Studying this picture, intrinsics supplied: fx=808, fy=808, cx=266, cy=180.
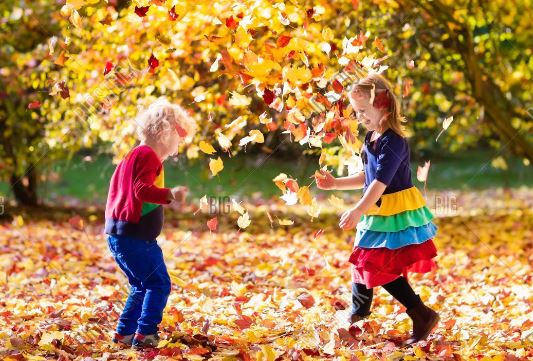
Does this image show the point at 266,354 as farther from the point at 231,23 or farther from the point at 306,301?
the point at 231,23

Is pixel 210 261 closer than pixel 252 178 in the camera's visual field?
Yes

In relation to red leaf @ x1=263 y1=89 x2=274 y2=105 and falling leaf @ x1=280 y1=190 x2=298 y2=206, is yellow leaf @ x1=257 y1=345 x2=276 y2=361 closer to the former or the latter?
falling leaf @ x1=280 y1=190 x2=298 y2=206

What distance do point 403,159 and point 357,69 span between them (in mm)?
826

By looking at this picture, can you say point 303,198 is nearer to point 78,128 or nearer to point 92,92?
point 92,92

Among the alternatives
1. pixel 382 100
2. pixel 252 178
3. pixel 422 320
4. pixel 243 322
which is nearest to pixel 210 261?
pixel 243 322

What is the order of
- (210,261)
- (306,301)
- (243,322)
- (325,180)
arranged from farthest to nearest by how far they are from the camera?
(210,261), (306,301), (243,322), (325,180)

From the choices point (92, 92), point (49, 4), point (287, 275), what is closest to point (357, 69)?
point (287, 275)

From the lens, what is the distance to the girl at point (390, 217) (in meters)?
3.86

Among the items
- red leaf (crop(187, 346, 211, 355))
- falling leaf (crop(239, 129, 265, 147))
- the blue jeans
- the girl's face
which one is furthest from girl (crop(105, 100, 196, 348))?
the girl's face

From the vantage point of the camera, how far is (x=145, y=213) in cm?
382

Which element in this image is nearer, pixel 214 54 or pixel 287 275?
pixel 287 275

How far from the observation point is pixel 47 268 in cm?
704

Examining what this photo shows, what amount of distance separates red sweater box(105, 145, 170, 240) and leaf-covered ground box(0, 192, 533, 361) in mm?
581

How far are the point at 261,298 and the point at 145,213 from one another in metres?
1.71
